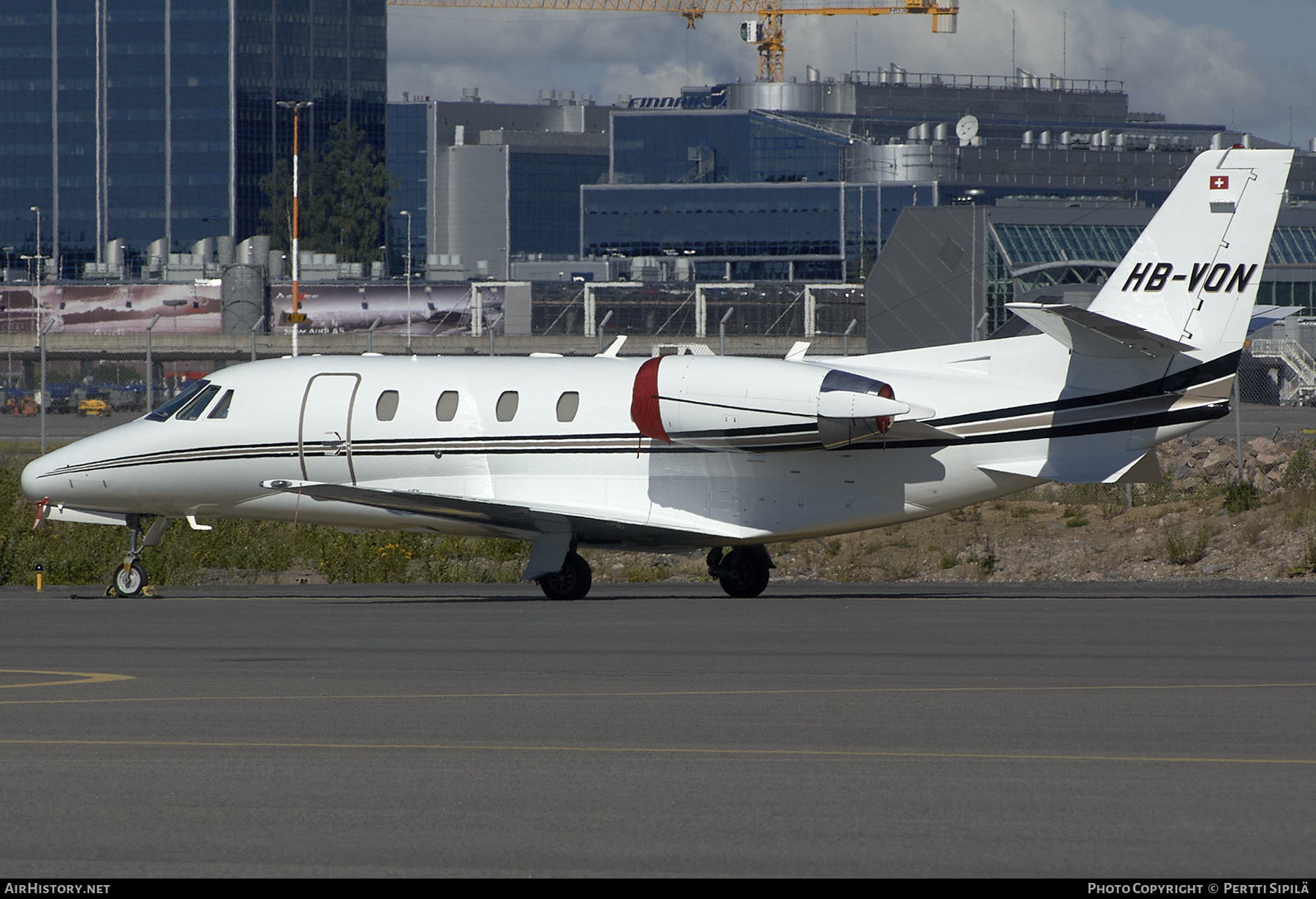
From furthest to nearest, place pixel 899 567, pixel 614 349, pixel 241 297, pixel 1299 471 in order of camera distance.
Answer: pixel 241 297, pixel 1299 471, pixel 899 567, pixel 614 349

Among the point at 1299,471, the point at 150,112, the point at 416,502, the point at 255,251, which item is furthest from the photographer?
the point at 150,112

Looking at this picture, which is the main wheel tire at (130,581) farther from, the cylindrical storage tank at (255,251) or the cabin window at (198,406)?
the cylindrical storage tank at (255,251)

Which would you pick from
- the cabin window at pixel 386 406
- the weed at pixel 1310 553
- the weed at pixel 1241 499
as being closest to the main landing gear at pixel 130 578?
the cabin window at pixel 386 406

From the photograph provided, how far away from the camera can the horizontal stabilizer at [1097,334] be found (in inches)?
717

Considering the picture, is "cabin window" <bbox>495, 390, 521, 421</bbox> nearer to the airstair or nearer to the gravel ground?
the gravel ground

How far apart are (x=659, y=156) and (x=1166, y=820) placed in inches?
6207

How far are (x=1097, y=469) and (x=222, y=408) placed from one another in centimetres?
1127

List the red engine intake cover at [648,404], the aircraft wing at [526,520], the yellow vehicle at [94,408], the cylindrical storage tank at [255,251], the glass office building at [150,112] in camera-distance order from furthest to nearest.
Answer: the glass office building at [150,112], the cylindrical storage tank at [255,251], the yellow vehicle at [94,408], the red engine intake cover at [648,404], the aircraft wing at [526,520]

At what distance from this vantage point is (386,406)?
835 inches

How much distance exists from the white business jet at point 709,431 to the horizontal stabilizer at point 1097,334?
4 cm

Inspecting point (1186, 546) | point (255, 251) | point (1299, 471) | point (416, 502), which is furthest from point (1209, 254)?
point (255, 251)

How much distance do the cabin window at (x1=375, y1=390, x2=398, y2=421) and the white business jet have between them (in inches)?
1.3

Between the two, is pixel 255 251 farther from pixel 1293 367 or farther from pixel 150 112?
pixel 1293 367
